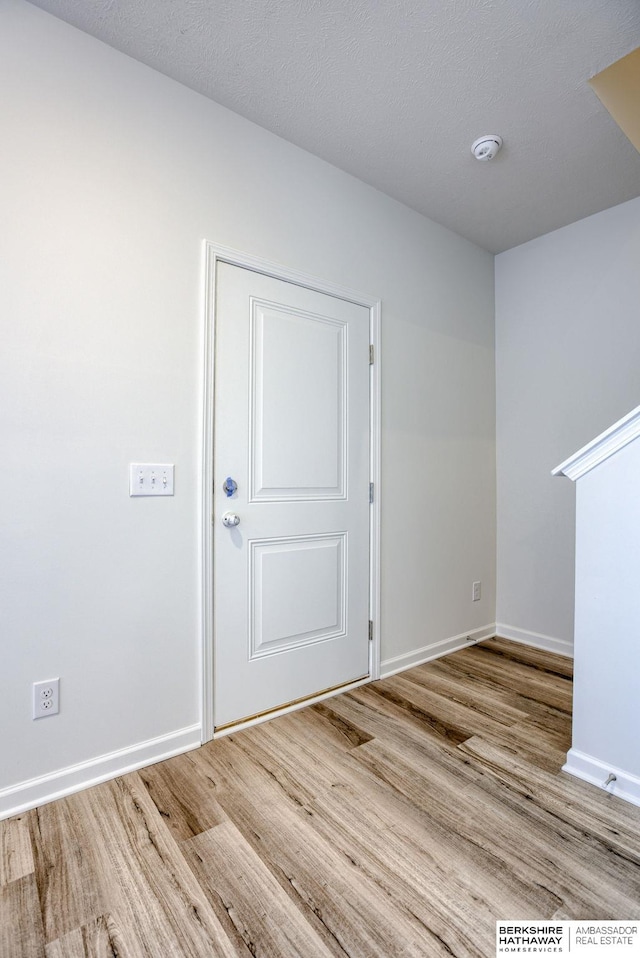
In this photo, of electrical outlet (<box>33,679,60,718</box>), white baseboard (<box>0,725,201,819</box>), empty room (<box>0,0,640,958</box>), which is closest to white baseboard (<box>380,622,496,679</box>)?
empty room (<box>0,0,640,958</box>)

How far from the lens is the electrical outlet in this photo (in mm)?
1556

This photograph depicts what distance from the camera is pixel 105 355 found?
170 centimetres

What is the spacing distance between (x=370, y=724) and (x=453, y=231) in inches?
110

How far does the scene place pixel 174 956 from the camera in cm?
106

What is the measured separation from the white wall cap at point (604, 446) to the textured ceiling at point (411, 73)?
132 centimetres

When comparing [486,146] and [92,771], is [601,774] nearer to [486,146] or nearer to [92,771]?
[92,771]

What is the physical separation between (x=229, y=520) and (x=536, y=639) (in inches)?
86.8

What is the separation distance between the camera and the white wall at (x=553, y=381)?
269 centimetres

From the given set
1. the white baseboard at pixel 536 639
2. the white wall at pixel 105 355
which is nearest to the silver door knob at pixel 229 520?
the white wall at pixel 105 355

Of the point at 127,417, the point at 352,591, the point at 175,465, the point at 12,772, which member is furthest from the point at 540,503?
the point at 12,772

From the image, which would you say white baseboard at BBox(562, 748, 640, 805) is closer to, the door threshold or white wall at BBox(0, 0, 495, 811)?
the door threshold

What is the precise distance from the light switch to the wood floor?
3.33 feet

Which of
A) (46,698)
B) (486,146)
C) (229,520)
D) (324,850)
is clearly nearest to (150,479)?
(229,520)

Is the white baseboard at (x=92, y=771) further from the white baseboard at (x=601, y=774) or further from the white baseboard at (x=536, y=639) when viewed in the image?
the white baseboard at (x=536, y=639)
